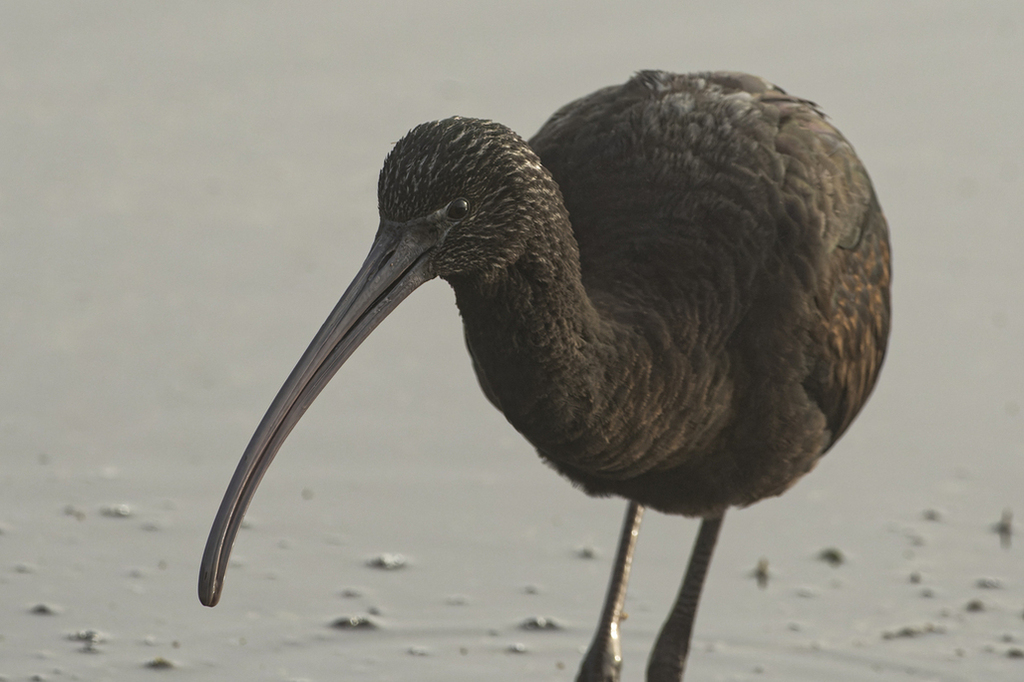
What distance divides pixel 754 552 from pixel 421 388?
1729mm

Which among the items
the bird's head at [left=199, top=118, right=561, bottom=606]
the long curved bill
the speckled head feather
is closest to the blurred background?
the long curved bill

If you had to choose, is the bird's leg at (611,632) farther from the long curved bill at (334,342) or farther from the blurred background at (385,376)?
the long curved bill at (334,342)

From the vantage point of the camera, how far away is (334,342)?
464cm

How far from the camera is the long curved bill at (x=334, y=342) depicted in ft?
15.2

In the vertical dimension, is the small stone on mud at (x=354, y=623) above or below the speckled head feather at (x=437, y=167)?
below

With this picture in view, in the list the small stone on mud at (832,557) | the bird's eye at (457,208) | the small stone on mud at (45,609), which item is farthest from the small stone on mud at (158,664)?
the small stone on mud at (832,557)

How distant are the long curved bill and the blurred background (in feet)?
5.36

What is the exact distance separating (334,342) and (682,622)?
7.21 feet

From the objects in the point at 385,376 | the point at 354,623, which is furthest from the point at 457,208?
the point at 385,376

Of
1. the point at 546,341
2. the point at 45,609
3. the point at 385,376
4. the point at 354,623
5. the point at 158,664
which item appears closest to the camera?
the point at 546,341

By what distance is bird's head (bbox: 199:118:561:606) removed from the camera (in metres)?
4.61

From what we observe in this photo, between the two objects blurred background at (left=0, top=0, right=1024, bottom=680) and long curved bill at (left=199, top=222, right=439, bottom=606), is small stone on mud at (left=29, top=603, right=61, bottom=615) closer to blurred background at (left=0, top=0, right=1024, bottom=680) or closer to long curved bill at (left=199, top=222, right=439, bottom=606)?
blurred background at (left=0, top=0, right=1024, bottom=680)

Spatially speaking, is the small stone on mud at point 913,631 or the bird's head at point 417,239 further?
the small stone on mud at point 913,631

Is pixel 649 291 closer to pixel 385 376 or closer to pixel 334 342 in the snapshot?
pixel 334 342
